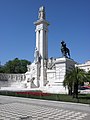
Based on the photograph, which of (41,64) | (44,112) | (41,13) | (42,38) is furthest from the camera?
(41,13)

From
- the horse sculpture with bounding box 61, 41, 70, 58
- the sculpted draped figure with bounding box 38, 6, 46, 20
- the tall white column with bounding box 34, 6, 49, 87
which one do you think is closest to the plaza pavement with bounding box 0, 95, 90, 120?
the horse sculpture with bounding box 61, 41, 70, 58

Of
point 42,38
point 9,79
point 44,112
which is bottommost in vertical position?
point 44,112

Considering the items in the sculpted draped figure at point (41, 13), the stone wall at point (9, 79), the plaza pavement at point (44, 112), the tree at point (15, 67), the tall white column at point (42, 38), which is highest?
the sculpted draped figure at point (41, 13)

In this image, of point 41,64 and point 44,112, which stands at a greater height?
point 41,64

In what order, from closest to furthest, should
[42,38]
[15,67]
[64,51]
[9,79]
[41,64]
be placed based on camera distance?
[64,51] → [41,64] → [42,38] → [9,79] → [15,67]

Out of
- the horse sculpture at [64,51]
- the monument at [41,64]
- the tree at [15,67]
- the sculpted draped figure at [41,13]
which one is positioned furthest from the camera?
the tree at [15,67]

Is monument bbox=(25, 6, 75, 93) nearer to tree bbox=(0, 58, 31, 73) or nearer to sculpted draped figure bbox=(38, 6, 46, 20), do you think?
sculpted draped figure bbox=(38, 6, 46, 20)

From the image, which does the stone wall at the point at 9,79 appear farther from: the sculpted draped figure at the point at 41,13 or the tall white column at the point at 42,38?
the sculpted draped figure at the point at 41,13

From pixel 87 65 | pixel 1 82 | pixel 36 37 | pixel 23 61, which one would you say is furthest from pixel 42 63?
pixel 23 61

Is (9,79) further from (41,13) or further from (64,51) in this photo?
(64,51)

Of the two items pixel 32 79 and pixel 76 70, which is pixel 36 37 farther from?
pixel 76 70

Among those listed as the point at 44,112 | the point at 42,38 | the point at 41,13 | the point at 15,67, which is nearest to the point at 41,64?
the point at 42,38

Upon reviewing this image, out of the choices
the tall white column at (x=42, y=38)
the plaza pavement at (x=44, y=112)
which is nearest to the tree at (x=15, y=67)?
the tall white column at (x=42, y=38)

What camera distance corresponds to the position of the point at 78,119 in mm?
11773
